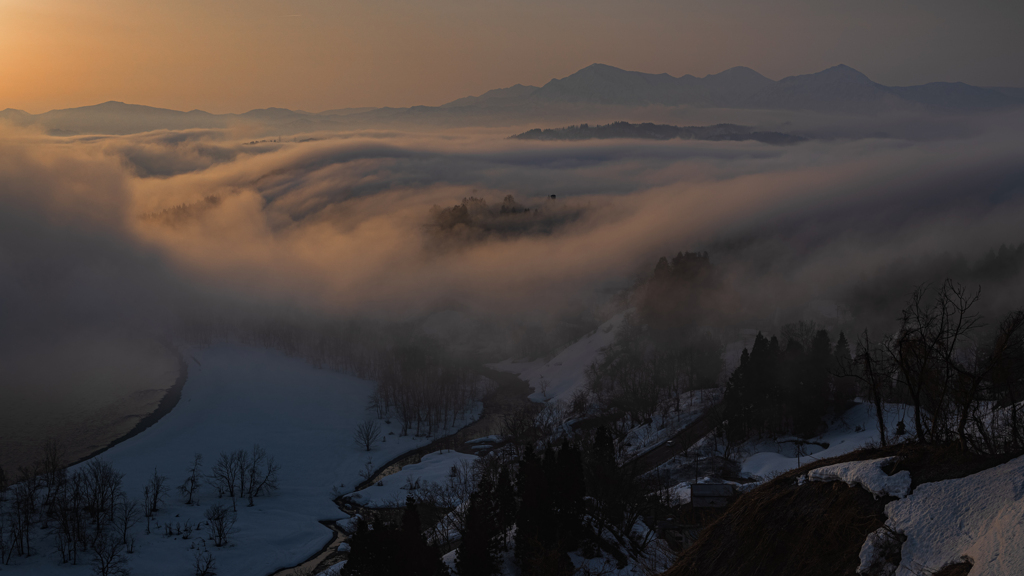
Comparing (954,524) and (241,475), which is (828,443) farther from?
(241,475)

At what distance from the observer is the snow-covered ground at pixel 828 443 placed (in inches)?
2771

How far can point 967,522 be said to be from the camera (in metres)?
13.5

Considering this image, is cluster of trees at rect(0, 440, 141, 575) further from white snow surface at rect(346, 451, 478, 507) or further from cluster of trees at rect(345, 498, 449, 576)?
cluster of trees at rect(345, 498, 449, 576)

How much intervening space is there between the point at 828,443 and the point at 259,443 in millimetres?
94017

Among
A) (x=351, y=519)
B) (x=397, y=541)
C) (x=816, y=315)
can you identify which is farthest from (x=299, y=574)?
(x=816, y=315)

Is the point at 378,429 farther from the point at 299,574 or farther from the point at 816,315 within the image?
Answer: the point at 816,315

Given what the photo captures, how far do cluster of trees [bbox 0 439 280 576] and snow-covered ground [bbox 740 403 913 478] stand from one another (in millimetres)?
64609

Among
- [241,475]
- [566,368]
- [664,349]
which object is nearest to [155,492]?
[241,475]

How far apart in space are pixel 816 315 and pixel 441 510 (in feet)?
413

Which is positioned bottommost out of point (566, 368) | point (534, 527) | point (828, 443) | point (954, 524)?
point (566, 368)

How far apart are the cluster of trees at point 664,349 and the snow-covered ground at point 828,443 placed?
29008 millimetres

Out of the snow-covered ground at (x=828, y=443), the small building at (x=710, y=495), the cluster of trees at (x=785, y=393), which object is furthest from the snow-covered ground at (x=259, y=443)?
the cluster of trees at (x=785, y=393)

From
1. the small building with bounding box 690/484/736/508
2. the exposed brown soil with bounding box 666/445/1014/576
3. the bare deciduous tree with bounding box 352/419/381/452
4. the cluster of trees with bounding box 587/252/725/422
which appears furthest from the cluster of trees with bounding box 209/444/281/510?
the exposed brown soil with bounding box 666/445/1014/576

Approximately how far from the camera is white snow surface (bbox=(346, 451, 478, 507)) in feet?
290
